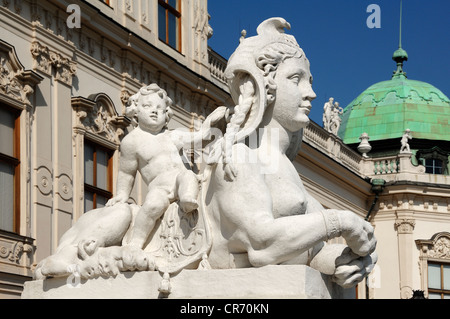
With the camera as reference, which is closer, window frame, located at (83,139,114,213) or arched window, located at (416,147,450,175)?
window frame, located at (83,139,114,213)

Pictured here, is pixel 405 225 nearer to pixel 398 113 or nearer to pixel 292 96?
pixel 398 113

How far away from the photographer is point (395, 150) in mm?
36625

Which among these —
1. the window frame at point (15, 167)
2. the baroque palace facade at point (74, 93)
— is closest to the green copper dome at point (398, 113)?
the baroque palace facade at point (74, 93)

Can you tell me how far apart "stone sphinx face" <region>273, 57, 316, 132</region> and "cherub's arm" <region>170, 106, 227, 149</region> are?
31 cm

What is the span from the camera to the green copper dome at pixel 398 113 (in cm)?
3672

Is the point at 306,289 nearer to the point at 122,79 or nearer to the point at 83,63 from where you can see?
the point at 83,63

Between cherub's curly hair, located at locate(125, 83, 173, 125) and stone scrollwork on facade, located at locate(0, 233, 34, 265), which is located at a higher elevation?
stone scrollwork on facade, located at locate(0, 233, 34, 265)

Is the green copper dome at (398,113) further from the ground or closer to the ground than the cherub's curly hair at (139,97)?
further from the ground

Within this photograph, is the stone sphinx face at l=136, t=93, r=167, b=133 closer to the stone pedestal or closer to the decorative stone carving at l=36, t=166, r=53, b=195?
the stone pedestal

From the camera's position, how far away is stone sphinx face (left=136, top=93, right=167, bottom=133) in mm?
5770

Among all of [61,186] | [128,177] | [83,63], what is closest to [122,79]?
[83,63]

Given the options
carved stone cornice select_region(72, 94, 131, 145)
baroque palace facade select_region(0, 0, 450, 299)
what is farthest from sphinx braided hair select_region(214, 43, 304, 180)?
carved stone cornice select_region(72, 94, 131, 145)

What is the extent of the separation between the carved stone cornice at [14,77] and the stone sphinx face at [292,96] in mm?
10980

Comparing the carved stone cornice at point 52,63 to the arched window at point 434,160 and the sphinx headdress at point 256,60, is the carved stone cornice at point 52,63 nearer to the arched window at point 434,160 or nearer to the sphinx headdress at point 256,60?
the sphinx headdress at point 256,60
